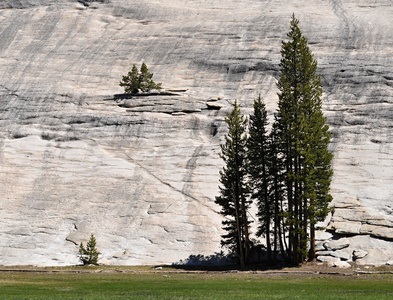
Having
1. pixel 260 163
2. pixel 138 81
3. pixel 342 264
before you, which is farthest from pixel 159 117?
pixel 342 264

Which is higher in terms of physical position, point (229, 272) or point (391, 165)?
point (391, 165)

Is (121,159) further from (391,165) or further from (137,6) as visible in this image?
(137,6)

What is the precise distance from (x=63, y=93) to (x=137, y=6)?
78.1ft

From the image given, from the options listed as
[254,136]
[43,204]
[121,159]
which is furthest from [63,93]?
[254,136]

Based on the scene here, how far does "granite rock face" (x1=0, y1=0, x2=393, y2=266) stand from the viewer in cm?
4803

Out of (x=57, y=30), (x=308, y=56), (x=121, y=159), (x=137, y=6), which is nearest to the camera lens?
(x=308, y=56)

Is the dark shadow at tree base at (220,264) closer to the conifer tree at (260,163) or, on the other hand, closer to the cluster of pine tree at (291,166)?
the cluster of pine tree at (291,166)

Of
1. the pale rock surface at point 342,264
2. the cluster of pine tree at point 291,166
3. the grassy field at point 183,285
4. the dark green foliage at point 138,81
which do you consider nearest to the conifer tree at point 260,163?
the cluster of pine tree at point 291,166

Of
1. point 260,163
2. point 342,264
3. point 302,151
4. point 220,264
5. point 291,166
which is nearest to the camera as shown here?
point 342,264

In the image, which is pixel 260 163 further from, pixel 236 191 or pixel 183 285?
pixel 183 285

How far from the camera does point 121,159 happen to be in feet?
190

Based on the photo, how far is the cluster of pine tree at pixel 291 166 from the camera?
1631 inches

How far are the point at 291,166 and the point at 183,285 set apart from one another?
1520 cm

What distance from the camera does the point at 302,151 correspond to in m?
41.2
